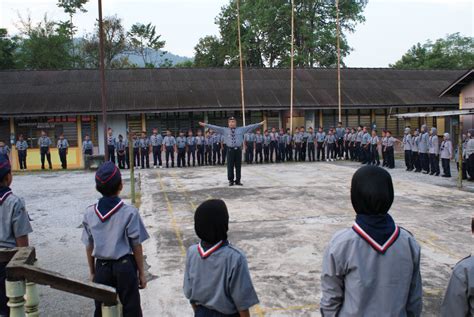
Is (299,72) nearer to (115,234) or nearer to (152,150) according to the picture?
(152,150)

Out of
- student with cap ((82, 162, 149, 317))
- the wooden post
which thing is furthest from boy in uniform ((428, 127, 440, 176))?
the wooden post

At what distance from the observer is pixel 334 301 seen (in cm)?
257

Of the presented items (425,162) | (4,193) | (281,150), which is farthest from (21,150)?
(4,193)

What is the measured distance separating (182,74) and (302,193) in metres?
18.0

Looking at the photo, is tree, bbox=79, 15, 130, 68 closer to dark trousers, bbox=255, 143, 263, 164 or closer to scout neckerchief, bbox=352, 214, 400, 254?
dark trousers, bbox=255, 143, 263, 164

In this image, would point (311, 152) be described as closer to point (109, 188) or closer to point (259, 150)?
point (259, 150)

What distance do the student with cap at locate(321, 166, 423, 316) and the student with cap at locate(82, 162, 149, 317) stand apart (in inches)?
70.2

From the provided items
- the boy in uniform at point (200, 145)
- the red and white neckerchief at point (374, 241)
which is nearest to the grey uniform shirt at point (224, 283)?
the red and white neckerchief at point (374, 241)

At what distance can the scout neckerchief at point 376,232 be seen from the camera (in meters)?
2.48

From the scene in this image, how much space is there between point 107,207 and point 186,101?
20.9 m

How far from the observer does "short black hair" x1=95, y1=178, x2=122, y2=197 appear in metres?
3.71

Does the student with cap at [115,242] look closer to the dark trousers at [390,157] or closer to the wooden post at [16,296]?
the wooden post at [16,296]

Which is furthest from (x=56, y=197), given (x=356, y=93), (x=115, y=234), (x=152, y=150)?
(x=356, y=93)

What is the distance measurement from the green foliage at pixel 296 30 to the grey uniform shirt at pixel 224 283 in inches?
1431
